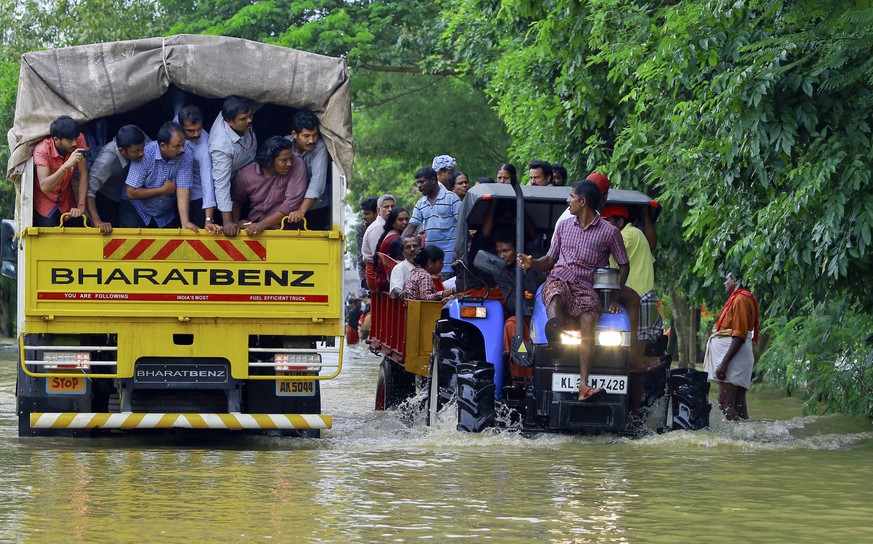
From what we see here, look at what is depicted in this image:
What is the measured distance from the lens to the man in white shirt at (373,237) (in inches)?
624

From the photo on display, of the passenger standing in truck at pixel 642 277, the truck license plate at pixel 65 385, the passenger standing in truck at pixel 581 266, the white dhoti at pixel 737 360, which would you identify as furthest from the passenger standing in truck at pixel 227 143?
the white dhoti at pixel 737 360

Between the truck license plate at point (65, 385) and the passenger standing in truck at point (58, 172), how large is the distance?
4.06 feet

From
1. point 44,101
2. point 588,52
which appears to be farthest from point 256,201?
point 588,52

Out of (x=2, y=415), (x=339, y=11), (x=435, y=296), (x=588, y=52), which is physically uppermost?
(x=339, y=11)

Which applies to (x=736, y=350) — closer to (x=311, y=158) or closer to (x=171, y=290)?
(x=311, y=158)

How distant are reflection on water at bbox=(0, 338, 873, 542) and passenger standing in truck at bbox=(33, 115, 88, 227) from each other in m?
1.86

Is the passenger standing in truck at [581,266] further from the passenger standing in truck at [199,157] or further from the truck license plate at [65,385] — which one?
the truck license plate at [65,385]

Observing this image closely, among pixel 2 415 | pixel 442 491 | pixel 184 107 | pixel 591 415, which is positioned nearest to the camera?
pixel 442 491

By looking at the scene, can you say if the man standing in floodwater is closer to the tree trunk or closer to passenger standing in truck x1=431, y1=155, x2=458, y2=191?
passenger standing in truck x1=431, y1=155, x2=458, y2=191

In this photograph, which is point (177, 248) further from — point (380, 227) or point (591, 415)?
point (380, 227)

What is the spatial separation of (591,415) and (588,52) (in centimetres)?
773

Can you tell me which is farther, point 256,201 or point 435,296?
point 435,296

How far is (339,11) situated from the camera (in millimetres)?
30719

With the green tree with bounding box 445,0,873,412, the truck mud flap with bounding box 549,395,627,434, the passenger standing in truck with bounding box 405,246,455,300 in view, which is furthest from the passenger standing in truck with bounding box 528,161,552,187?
the truck mud flap with bounding box 549,395,627,434
